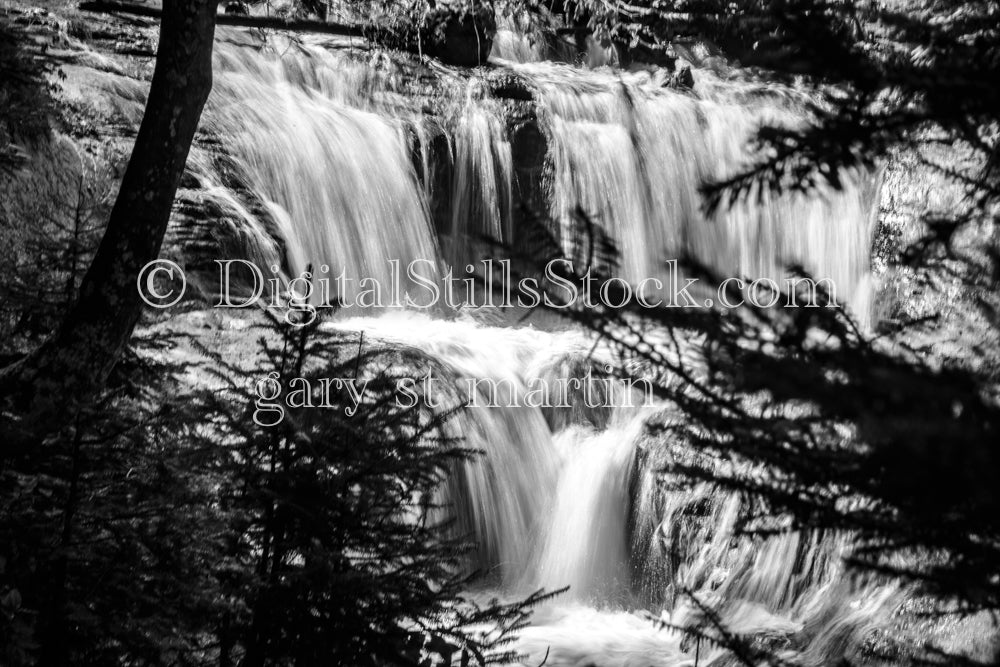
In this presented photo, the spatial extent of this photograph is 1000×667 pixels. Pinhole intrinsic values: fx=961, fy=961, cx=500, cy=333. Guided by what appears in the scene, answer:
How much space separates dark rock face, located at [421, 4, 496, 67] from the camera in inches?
511

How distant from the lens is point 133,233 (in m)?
4.14

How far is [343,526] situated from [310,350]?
630 millimetres

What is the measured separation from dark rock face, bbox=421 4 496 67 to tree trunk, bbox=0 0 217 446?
361 inches

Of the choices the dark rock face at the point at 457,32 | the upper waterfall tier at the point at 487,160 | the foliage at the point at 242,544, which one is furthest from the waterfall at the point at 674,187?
the foliage at the point at 242,544

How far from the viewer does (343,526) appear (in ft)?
10.6

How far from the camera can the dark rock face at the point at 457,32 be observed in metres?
13.0

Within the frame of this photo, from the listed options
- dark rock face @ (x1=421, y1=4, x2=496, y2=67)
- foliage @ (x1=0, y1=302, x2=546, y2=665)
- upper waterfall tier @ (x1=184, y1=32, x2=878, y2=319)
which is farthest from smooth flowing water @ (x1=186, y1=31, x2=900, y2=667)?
foliage @ (x1=0, y1=302, x2=546, y2=665)

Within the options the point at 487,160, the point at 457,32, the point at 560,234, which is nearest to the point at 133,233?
the point at 560,234

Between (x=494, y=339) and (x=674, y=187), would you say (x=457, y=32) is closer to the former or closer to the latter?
(x=674, y=187)

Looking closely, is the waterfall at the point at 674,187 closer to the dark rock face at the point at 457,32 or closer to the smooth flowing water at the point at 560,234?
the smooth flowing water at the point at 560,234

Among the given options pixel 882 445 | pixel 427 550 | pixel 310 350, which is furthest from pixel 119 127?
pixel 882 445

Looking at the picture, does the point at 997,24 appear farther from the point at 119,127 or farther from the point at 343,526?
the point at 119,127

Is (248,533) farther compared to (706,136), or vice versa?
(706,136)

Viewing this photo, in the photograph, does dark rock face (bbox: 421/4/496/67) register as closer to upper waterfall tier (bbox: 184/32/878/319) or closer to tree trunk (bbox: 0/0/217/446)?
upper waterfall tier (bbox: 184/32/878/319)
